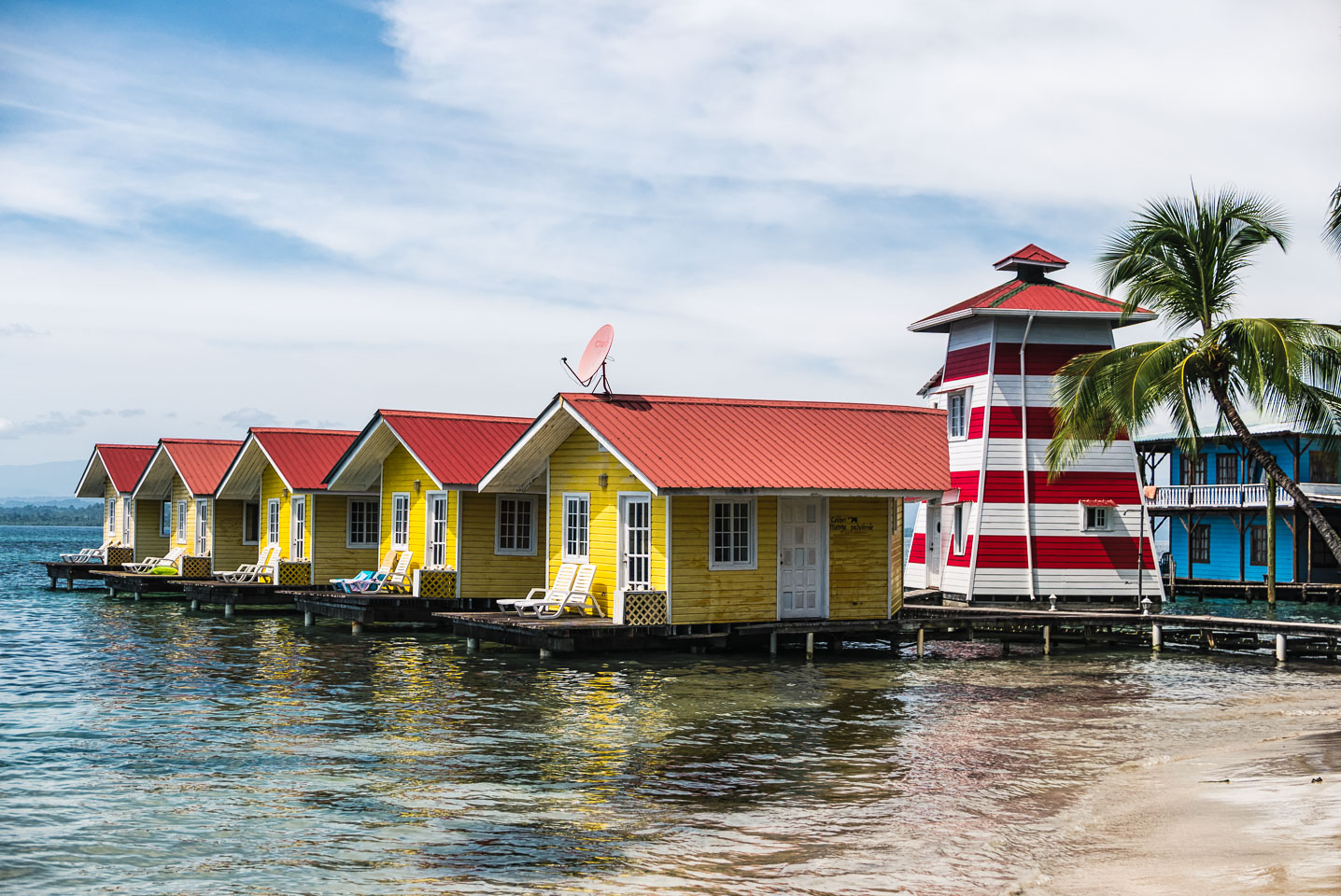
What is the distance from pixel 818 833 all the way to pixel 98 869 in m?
6.34

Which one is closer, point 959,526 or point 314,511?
point 314,511

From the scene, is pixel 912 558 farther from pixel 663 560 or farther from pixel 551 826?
pixel 551 826

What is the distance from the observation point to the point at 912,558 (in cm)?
4081

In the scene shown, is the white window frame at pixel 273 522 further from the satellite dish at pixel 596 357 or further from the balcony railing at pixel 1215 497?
the balcony railing at pixel 1215 497

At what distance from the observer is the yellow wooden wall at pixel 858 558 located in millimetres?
26609

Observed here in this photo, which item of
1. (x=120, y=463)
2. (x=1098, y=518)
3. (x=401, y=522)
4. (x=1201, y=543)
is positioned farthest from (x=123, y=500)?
(x=1201, y=543)

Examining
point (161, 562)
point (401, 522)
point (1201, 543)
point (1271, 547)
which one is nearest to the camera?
point (401, 522)

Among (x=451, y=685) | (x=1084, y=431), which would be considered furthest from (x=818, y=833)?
(x=1084, y=431)

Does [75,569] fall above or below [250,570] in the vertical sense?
below

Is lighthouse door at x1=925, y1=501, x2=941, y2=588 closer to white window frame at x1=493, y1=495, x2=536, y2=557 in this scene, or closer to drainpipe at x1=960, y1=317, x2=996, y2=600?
drainpipe at x1=960, y1=317, x2=996, y2=600

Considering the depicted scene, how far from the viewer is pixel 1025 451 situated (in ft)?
117

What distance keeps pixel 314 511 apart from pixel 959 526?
61.5ft

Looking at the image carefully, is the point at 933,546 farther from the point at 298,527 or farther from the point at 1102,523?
the point at 298,527

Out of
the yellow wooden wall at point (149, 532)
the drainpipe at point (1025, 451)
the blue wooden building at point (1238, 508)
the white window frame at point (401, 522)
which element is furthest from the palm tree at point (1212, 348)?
the yellow wooden wall at point (149, 532)
